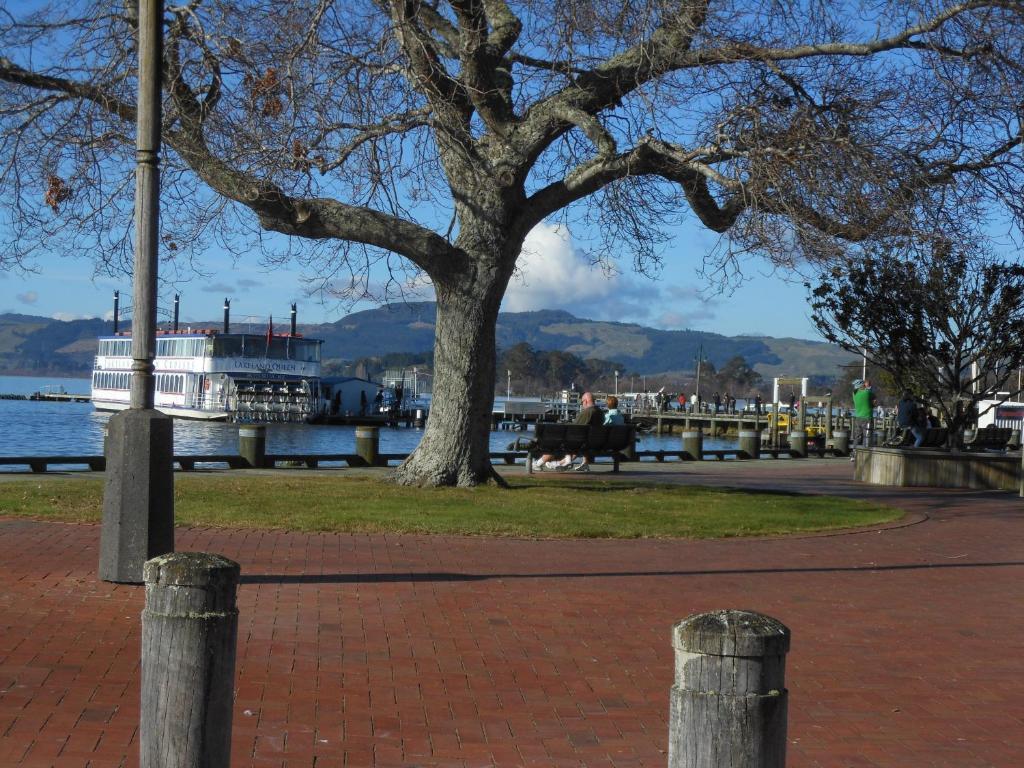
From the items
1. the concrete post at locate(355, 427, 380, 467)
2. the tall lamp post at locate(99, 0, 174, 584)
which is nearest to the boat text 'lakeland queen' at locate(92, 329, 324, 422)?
the concrete post at locate(355, 427, 380, 467)

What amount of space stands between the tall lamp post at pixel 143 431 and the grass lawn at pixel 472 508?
135 inches

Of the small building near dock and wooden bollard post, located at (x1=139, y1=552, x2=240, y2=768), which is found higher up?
the small building near dock

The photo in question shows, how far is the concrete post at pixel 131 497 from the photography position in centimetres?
834

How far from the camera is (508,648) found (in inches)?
277

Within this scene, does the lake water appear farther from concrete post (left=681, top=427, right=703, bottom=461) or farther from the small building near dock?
concrete post (left=681, top=427, right=703, bottom=461)

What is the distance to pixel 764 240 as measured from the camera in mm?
13297

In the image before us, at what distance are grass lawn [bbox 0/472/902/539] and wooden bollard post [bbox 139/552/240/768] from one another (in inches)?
322

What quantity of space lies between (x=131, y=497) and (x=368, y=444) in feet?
50.9

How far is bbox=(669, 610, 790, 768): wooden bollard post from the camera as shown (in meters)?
3.03

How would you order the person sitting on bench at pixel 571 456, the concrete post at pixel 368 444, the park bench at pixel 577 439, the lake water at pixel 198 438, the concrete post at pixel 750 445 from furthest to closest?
the lake water at pixel 198 438 < the concrete post at pixel 750 445 < the concrete post at pixel 368 444 < the person sitting on bench at pixel 571 456 < the park bench at pixel 577 439

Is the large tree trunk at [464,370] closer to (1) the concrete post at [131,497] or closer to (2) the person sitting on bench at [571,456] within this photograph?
(2) the person sitting on bench at [571,456]

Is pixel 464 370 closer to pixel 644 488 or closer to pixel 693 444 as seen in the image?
pixel 644 488

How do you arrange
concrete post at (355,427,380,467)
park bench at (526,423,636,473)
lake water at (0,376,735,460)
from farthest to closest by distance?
lake water at (0,376,735,460), concrete post at (355,427,380,467), park bench at (526,423,636,473)

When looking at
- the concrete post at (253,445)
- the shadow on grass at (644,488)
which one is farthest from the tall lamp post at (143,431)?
the concrete post at (253,445)
